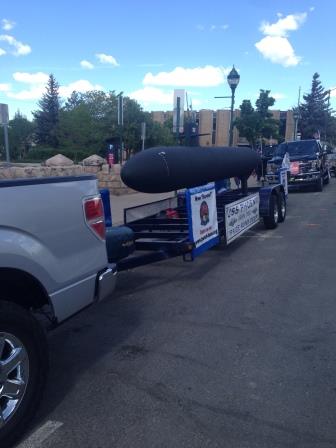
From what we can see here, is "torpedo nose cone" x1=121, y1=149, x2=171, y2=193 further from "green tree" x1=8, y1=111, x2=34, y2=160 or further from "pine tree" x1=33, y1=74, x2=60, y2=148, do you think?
"green tree" x1=8, y1=111, x2=34, y2=160

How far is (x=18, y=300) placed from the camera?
10.9ft

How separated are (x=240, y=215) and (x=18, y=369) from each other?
238 inches

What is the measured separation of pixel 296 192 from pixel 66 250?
60.7 ft

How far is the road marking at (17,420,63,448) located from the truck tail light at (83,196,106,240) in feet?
4.50

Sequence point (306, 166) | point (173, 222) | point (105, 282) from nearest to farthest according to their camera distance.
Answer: point (105, 282), point (173, 222), point (306, 166)

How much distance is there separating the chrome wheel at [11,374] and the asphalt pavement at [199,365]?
0.94ft

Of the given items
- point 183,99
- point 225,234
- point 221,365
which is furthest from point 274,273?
point 183,99

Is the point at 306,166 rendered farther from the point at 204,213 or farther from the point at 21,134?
the point at 21,134

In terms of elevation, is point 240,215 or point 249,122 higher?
point 249,122

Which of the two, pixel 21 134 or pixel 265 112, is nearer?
pixel 265 112

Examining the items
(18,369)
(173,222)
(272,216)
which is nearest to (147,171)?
(173,222)

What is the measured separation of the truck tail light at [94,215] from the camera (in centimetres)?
344

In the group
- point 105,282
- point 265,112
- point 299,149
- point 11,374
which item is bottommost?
point 11,374

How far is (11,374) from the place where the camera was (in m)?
2.87
